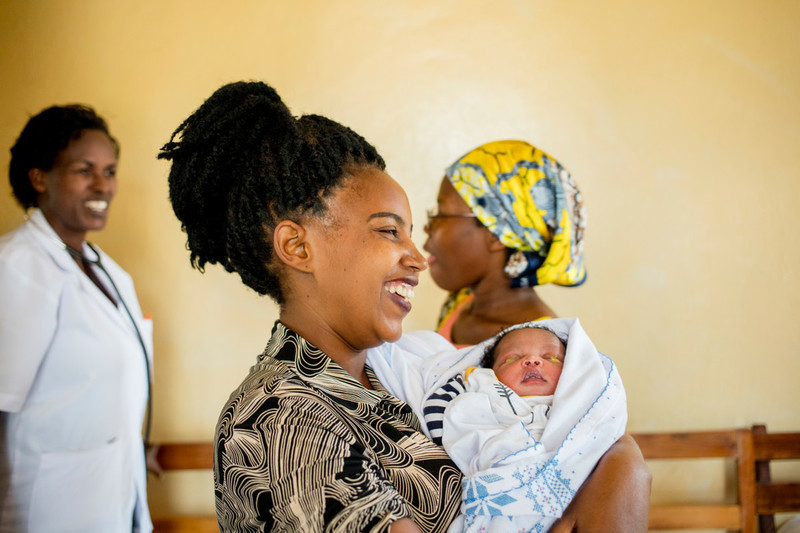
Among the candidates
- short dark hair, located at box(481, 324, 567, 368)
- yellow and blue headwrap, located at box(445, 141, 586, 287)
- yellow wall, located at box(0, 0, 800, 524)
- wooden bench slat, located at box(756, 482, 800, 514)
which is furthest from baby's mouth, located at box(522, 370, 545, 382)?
wooden bench slat, located at box(756, 482, 800, 514)

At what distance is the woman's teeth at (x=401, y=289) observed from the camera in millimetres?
1312

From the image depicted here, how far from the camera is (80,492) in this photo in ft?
7.58

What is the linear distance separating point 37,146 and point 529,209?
1.91m

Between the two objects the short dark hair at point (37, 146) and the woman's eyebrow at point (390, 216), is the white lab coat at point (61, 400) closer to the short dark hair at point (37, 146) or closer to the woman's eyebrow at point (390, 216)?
the short dark hair at point (37, 146)

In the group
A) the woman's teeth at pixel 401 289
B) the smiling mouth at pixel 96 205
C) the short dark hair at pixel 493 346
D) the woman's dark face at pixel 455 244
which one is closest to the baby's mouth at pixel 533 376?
the short dark hair at pixel 493 346

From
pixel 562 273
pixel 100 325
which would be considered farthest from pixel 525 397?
pixel 100 325

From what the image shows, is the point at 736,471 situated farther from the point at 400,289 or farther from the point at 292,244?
the point at 292,244

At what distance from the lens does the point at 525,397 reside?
1.53m

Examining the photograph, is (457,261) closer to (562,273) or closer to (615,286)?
(562,273)

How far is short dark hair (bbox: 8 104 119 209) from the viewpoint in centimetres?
258

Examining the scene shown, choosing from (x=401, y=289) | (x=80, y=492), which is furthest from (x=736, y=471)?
(x=80, y=492)

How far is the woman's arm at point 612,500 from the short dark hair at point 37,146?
2321mm

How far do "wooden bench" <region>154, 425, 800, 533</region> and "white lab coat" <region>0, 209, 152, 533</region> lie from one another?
48cm

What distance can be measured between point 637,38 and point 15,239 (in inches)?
113
